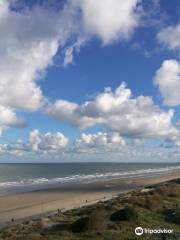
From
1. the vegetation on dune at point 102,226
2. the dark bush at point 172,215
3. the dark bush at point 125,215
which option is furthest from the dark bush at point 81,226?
the dark bush at point 172,215

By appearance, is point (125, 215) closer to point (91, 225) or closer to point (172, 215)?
point (91, 225)

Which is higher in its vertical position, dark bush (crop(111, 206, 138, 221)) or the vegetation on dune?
dark bush (crop(111, 206, 138, 221))

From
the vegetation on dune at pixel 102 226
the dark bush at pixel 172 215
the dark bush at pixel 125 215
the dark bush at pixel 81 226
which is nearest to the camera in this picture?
the vegetation on dune at pixel 102 226

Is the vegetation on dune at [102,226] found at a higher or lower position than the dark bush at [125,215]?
lower

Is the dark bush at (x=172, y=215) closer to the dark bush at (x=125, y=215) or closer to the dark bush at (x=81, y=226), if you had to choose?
the dark bush at (x=125, y=215)

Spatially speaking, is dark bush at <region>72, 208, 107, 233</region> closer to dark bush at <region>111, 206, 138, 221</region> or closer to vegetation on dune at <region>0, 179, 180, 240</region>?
vegetation on dune at <region>0, 179, 180, 240</region>

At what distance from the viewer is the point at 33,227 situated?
2775 cm

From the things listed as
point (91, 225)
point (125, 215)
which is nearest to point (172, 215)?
point (125, 215)

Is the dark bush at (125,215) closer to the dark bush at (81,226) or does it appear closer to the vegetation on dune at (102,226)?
the vegetation on dune at (102,226)

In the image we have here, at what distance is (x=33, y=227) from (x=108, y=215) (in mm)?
5770

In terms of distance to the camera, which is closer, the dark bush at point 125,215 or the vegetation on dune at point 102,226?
the vegetation on dune at point 102,226

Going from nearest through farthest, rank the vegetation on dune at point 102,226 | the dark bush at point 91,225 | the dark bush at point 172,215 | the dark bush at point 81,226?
1. the vegetation on dune at point 102,226
2. the dark bush at point 91,225
3. the dark bush at point 81,226
4. the dark bush at point 172,215

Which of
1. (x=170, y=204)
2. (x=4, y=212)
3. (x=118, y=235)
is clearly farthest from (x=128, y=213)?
(x=4, y=212)

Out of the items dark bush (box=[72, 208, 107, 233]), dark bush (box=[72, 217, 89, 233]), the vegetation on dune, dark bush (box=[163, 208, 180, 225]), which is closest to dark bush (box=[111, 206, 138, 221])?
the vegetation on dune
